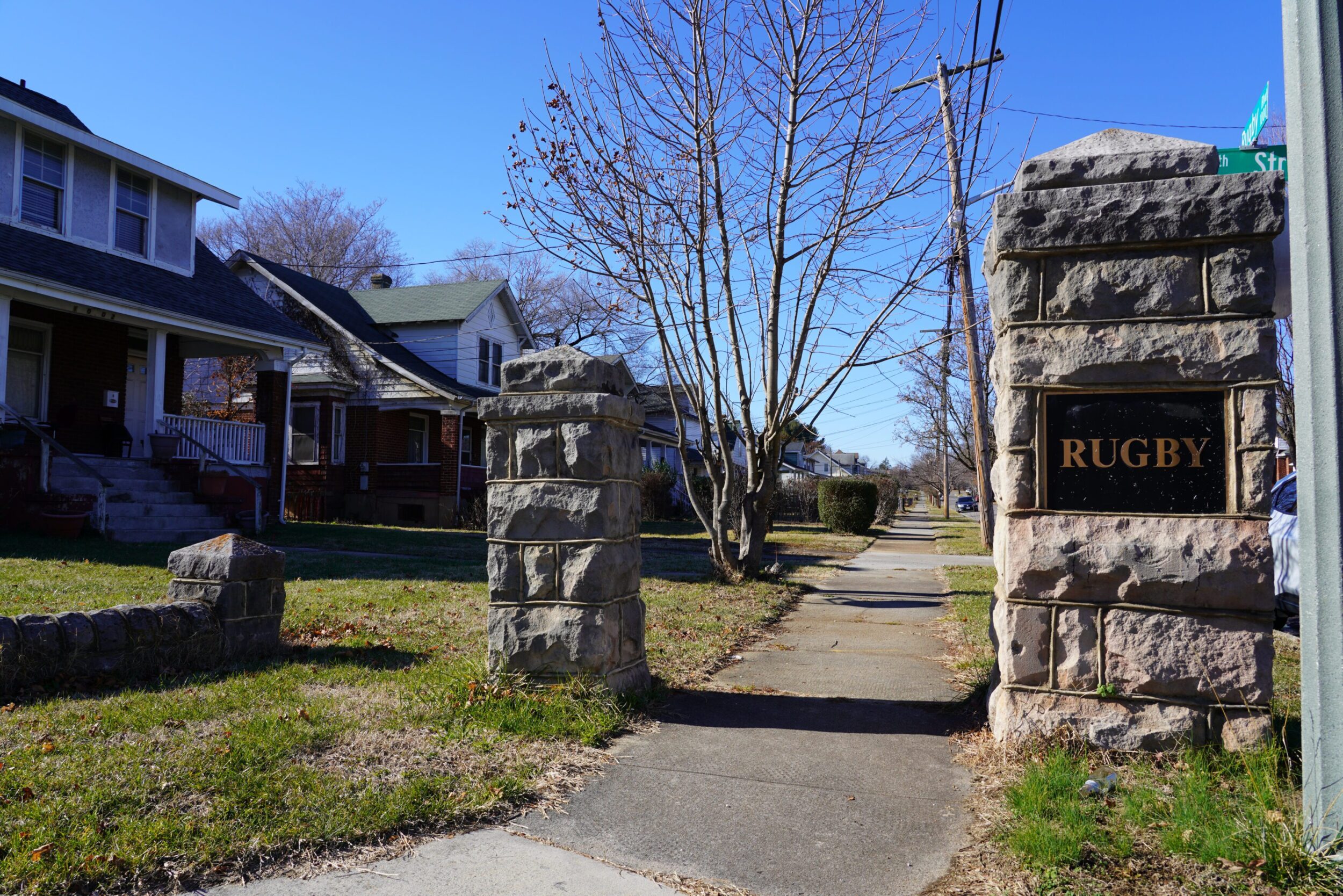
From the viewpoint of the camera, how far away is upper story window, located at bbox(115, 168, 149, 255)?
51.5ft

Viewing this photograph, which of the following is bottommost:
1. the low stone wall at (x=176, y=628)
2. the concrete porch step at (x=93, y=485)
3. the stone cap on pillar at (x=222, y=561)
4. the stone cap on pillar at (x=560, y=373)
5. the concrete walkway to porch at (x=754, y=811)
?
the concrete walkway to porch at (x=754, y=811)

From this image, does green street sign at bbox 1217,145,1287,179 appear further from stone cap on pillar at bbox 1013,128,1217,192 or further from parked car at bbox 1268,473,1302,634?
parked car at bbox 1268,473,1302,634

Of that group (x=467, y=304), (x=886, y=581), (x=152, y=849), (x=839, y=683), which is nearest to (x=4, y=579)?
(x=152, y=849)

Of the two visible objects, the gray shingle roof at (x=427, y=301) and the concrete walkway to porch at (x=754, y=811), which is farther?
the gray shingle roof at (x=427, y=301)

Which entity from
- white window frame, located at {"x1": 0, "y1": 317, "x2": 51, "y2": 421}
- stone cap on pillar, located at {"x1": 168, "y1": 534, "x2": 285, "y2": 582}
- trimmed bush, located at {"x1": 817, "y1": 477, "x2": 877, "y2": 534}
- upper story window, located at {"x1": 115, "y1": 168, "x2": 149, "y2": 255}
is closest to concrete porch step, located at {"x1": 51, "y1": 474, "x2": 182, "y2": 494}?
white window frame, located at {"x1": 0, "y1": 317, "x2": 51, "y2": 421}

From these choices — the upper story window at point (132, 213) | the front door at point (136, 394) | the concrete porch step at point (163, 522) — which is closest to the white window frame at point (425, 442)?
the front door at point (136, 394)

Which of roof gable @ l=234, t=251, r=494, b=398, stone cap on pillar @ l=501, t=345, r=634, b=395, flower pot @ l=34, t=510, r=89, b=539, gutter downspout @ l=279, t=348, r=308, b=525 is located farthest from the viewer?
roof gable @ l=234, t=251, r=494, b=398

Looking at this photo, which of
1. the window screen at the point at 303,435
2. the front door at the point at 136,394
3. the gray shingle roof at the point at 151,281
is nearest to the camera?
the gray shingle roof at the point at 151,281

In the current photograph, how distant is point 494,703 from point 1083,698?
285 centimetres

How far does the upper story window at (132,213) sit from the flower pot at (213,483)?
4.69 m

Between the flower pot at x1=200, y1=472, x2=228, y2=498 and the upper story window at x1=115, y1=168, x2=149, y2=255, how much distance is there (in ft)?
15.4

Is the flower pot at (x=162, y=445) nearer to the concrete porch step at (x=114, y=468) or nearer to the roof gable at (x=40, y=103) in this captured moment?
the concrete porch step at (x=114, y=468)

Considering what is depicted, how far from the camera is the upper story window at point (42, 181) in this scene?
14.2m

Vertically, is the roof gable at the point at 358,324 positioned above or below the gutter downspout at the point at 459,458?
above
